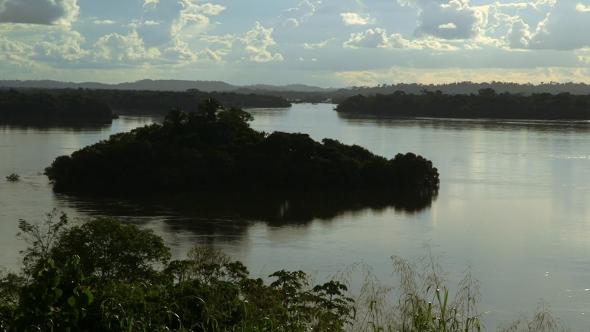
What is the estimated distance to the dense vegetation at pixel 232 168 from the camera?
40438 mm

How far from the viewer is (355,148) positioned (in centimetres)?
4394

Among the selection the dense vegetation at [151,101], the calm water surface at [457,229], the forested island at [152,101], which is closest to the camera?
the calm water surface at [457,229]

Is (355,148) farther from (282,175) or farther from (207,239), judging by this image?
(207,239)

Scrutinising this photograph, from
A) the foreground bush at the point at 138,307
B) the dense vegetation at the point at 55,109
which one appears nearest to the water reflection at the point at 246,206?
the foreground bush at the point at 138,307

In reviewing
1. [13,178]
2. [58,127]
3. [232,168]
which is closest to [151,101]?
[58,127]

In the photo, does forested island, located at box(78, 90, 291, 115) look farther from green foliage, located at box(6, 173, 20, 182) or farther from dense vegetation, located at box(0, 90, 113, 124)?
green foliage, located at box(6, 173, 20, 182)

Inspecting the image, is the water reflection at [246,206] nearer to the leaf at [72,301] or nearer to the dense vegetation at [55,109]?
the leaf at [72,301]

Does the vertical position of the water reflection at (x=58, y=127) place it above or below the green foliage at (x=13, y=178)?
above

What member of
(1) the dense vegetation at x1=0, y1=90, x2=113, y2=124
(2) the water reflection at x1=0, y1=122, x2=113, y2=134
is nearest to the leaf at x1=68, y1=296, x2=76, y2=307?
(2) the water reflection at x1=0, y1=122, x2=113, y2=134

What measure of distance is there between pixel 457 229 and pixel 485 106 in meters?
76.3

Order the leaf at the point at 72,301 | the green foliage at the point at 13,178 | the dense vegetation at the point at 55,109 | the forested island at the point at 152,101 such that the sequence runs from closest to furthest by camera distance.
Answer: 1. the leaf at the point at 72,301
2. the green foliage at the point at 13,178
3. the dense vegetation at the point at 55,109
4. the forested island at the point at 152,101

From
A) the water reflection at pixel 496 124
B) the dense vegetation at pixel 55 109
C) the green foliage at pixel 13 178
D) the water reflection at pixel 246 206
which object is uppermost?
the dense vegetation at pixel 55 109

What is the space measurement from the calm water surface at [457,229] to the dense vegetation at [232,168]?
1855 mm

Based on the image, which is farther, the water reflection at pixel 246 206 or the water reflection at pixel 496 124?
the water reflection at pixel 496 124
